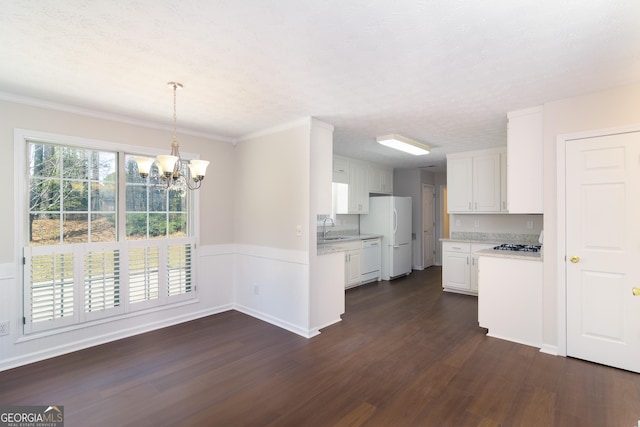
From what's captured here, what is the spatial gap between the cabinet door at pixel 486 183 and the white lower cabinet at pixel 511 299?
184cm

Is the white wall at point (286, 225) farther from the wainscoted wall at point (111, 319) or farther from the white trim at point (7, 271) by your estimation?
the white trim at point (7, 271)

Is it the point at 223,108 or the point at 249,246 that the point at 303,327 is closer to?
the point at 249,246

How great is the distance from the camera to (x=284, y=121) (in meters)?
3.70

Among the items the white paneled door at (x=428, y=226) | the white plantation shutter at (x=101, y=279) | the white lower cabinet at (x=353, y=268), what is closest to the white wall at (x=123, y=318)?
the white plantation shutter at (x=101, y=279)

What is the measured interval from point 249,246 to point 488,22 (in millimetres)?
3621

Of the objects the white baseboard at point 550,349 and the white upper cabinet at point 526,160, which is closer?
the white baseboard at point 550,349

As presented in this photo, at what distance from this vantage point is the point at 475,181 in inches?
206

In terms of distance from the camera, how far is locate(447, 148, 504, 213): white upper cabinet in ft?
16.4

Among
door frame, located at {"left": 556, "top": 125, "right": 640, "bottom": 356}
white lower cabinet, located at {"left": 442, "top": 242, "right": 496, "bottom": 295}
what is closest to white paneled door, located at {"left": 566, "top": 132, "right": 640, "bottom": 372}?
door frame, located at {"left": 556, "top": 125, "right": 640, "bottom": 356}

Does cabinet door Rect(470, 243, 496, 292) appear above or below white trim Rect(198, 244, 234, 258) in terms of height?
below

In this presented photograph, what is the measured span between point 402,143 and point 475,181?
1.76 m

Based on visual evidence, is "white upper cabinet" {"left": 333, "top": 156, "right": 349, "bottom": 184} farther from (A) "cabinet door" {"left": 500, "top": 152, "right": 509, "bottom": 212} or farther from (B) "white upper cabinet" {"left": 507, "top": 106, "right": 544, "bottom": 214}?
(B) "white upper cabinet" {"left": 507, "top": 106, "right": 544, "bottom": 214}

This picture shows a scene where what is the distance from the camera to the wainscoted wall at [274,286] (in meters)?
3.62

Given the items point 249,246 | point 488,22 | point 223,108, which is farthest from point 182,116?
point 488,22
